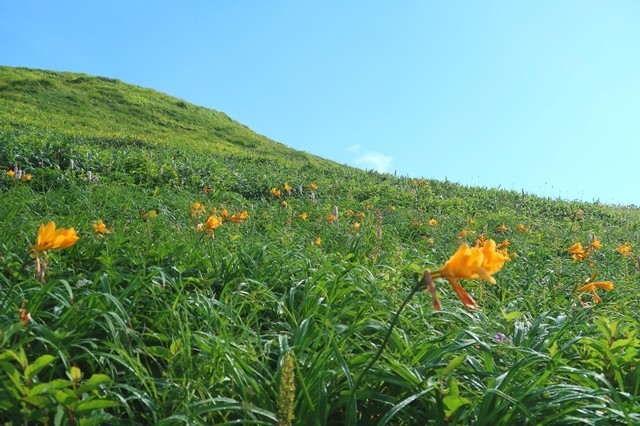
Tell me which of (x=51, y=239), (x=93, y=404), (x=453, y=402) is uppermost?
(x=51, y=239)

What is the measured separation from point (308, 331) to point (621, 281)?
10.5 feet

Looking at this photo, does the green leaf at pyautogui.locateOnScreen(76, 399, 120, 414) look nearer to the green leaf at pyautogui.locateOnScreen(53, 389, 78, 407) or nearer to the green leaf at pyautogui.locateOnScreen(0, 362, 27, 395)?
the green leaf at pyautogui.locateOnScreen(53, 389, 78, 407)

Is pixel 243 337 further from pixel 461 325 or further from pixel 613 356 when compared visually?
pixel 613 356

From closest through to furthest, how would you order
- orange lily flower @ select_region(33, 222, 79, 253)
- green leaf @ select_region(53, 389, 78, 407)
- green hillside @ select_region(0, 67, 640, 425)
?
green leaf @ select_region(53, 389, 78, 407)
green hillside @ select_region(0, 67, 640, 425)
orange lily flower @ select_region(33, 222, 79, 253)

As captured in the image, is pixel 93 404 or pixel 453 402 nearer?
pixel 93 404

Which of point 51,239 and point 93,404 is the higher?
point 51,239

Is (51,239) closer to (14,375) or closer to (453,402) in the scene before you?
(14,375)

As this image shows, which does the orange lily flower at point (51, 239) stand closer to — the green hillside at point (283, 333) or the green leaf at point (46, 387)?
the green hillside at point (283, 333)

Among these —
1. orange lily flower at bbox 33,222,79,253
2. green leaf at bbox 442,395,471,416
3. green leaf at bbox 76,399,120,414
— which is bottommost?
green leaf at bbox 76,399,120,414

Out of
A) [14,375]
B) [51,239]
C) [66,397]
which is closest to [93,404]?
[66,397]

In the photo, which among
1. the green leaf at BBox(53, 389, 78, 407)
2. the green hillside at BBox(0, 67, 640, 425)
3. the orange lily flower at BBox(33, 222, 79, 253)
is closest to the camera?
the green leaf at BBox(53, 389, 78, 407)

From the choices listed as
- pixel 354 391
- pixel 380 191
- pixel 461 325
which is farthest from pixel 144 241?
pixel 380 191

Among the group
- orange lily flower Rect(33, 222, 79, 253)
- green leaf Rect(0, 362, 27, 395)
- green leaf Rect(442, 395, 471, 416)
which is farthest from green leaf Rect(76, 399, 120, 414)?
green leaf Rect(442, 395, 471, 416)

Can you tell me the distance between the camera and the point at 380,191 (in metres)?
11.5
